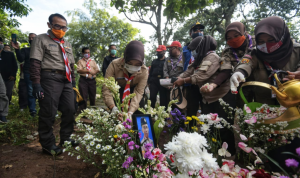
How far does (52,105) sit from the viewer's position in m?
2.36

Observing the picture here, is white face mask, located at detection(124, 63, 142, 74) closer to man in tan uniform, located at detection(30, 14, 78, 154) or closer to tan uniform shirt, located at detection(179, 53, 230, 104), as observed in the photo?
tan uniform shirt, located at detection(179, 53, 230, 104)

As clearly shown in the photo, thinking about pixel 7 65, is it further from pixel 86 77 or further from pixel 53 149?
pixel 53 149

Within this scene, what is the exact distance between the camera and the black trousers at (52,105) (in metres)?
2.34

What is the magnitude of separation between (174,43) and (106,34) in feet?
63.3

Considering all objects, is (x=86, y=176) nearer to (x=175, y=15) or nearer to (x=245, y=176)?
(x=245, y=176)

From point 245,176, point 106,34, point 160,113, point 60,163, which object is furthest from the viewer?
point 106,34

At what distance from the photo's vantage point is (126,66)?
238cm

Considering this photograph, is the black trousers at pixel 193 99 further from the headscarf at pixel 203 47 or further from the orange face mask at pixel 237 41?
the orange face mask at pixel 237 41

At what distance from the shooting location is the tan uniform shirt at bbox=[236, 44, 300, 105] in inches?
64.1

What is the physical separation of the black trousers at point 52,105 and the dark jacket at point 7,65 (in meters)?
3.08

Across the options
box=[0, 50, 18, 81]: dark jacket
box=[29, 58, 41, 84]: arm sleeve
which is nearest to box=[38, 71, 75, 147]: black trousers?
box=[29, 58, 41, 84]: arm sleeve

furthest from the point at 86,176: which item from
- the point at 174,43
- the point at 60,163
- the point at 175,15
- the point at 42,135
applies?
the point at 175,15

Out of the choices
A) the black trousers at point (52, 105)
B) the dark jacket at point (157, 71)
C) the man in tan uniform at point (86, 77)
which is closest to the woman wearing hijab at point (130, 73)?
the black trousers at point (52, 105)

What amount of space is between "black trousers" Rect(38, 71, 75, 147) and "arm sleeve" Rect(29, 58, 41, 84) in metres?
0.10
